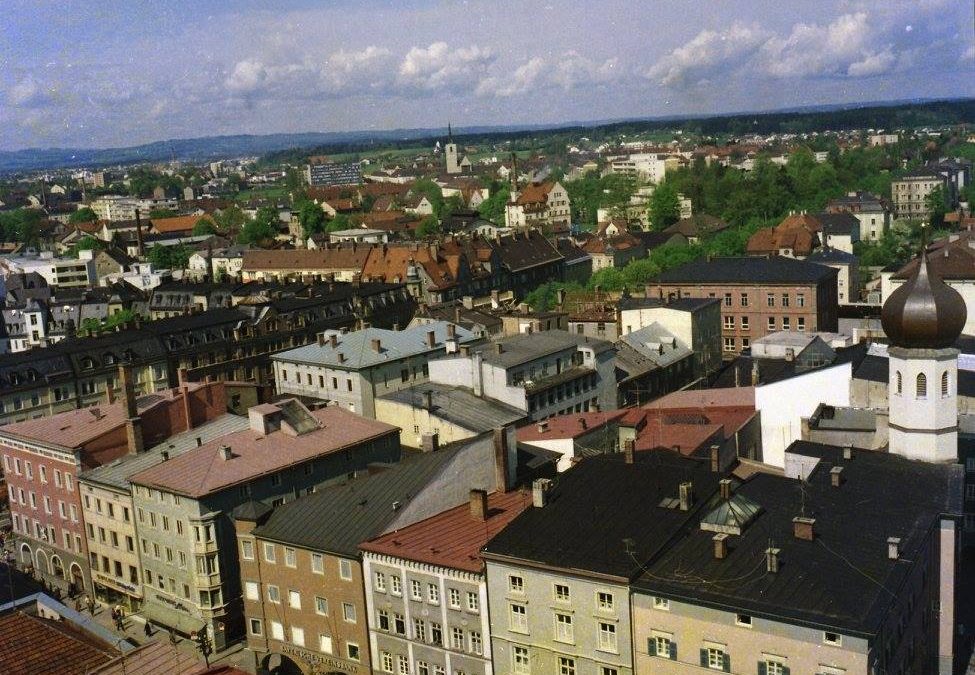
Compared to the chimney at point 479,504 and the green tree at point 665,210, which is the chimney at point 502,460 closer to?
the chimney at point 479,504

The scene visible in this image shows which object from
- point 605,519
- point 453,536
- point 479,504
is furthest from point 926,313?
point 453,536

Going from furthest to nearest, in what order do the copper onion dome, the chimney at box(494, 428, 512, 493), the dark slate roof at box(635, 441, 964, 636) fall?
1. the chimney at box(494, 428, 512, 493)
2. the copper onion dome
3. the dark slate roof at box(635, 441, 964, 636)

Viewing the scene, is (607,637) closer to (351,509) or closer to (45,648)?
(351,509)

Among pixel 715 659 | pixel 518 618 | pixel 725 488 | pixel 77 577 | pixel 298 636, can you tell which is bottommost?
Answer: pixel 77 577

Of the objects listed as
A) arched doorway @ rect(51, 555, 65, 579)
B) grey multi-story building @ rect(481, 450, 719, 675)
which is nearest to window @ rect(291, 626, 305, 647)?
grey multi-story building @ rect(481, 450, 719, 675)

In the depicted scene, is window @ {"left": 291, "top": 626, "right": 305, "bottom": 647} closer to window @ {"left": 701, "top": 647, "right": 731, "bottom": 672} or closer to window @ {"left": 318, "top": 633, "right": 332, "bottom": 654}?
window @ {"left": 318, "top": 633, "right": 332, "bottom": 654}

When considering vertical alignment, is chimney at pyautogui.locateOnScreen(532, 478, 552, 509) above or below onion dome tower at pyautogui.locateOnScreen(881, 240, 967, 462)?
below

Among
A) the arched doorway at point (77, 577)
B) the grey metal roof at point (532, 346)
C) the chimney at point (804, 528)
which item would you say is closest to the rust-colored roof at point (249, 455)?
the arched doorway at point (77, 577)
